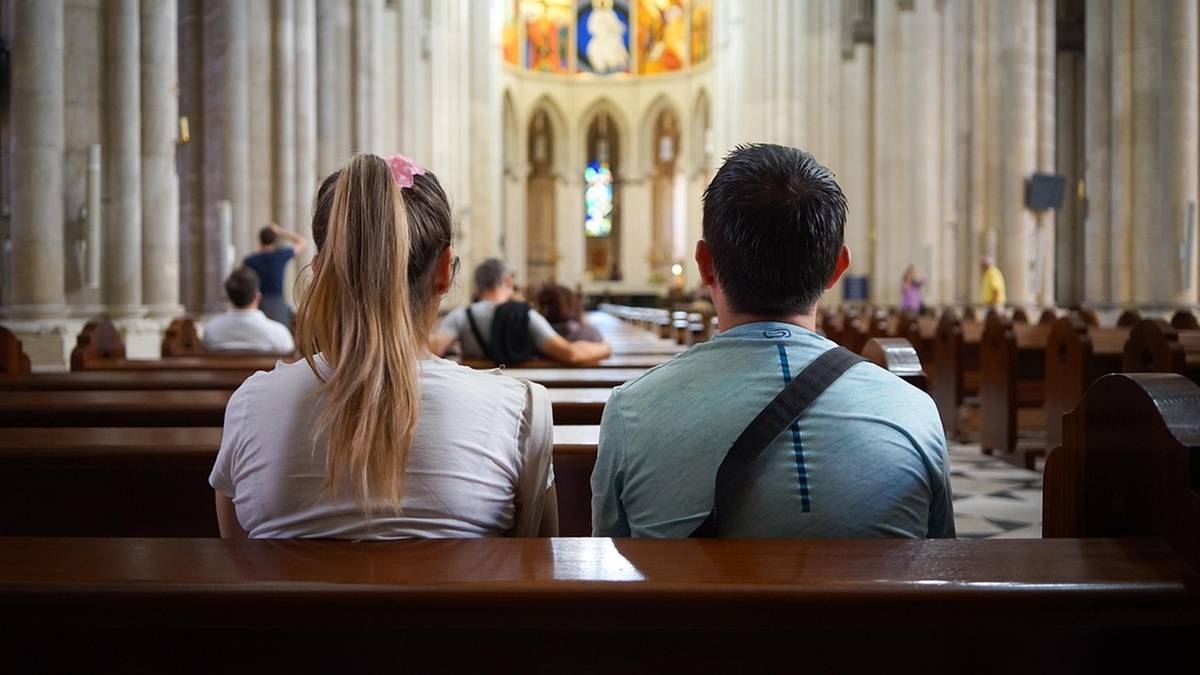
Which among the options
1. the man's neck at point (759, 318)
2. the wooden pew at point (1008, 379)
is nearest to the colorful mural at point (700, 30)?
the wooden pew at point (1008, 379)

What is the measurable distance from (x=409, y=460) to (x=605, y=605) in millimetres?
634

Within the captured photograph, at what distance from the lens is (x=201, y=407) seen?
3.21 metres

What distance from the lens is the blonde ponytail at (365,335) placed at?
5.69ft

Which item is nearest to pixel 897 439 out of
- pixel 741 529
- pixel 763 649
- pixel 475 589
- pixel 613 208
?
pixel 741 529

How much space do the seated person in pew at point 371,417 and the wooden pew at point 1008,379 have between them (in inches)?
250

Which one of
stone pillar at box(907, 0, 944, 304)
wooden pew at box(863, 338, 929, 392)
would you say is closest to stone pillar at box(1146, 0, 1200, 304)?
stone pillar at box(907, 0, 944, 304)

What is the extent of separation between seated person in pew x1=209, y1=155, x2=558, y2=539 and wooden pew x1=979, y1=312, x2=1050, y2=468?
6.34 m

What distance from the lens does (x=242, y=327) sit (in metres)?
6.93

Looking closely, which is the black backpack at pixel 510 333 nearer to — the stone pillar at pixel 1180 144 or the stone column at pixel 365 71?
the stone pillar at pixel 1180 144

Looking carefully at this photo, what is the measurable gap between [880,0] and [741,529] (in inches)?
873

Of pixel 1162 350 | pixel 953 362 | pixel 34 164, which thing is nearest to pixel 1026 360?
pixel 953 362

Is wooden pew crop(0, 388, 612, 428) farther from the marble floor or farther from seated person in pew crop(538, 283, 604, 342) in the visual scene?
seated person in pew crop(538, 283, 604, 342)

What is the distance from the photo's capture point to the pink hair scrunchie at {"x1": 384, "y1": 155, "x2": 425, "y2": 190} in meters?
1.89

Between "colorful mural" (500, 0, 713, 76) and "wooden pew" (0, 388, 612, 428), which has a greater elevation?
"colorful mural" (500, 0, 713, 76)
